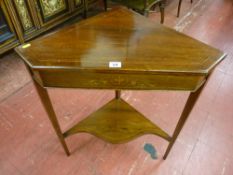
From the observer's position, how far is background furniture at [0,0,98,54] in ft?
4.38

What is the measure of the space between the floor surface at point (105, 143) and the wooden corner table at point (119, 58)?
454 millimetres

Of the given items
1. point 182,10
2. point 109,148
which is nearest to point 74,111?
point 109,148

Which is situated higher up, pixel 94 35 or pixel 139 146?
pixel 94 35

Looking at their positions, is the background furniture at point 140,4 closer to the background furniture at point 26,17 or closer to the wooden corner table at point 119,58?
the background furniture at point 26,17

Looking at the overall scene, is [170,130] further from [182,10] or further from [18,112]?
[182,10]

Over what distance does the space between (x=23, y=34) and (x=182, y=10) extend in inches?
78.2

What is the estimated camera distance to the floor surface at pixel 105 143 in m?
1.05

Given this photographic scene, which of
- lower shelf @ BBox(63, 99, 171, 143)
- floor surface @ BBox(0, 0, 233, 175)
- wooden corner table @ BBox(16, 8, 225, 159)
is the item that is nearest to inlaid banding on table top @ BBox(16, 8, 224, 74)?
wooden corner table @ BBox(16, 8, 225, 159)

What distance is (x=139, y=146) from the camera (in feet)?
3.74

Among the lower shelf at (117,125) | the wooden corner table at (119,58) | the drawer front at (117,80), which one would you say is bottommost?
the lower shelf at (117,125)

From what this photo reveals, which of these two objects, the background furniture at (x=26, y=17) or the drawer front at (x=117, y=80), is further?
the background furniture at (x=26, y=17)

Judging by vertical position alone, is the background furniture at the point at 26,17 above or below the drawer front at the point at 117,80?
below

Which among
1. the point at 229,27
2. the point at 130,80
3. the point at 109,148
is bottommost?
the point at 109,148

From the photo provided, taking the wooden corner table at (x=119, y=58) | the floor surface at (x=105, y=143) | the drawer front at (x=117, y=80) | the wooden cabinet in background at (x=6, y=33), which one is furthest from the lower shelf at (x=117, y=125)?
the wooden cabinet in background at (x=6, y=33)
